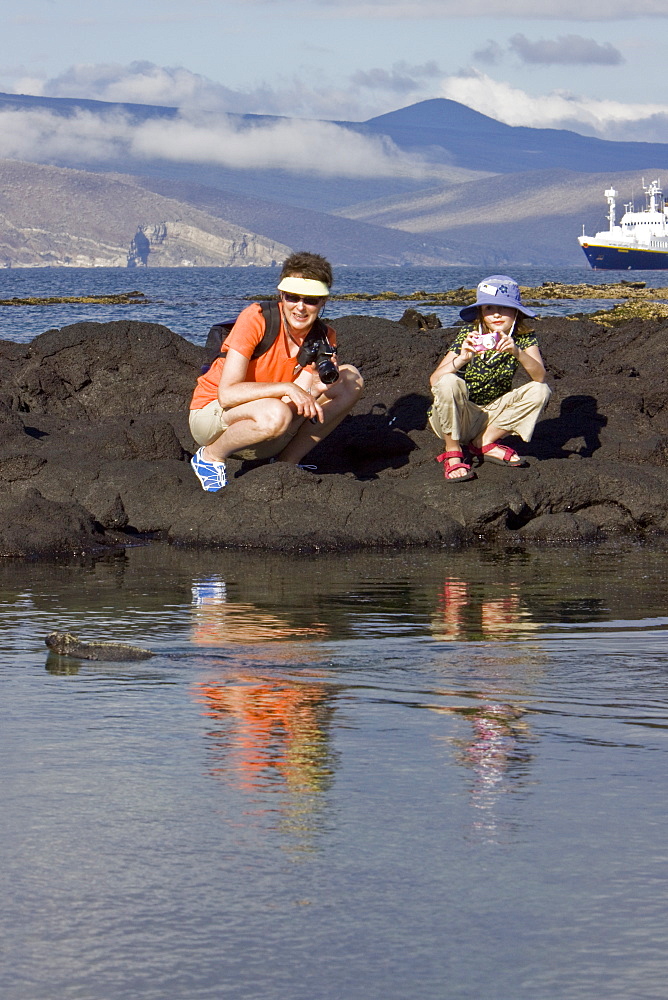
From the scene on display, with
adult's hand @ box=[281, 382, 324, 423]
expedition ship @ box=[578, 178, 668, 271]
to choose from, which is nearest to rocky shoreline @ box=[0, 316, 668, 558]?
adult's hand @ box=[281, 382, 324, 423]

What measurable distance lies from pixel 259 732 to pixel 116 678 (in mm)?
908

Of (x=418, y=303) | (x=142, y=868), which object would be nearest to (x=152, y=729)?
(x=142, y=868)

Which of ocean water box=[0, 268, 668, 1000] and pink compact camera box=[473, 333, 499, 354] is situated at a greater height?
pink compact camera box=[473, 333, 499, 354]

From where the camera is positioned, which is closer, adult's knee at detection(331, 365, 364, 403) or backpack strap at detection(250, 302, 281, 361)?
backpack strap at detection(250, 302, 281, 361)

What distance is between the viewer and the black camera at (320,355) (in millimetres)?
8250

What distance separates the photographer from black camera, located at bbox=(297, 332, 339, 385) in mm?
8250

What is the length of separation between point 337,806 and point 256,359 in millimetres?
5022

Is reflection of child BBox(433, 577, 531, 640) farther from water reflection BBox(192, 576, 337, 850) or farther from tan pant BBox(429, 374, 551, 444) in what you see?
tan pant BBox(429, 374, 551, 444)

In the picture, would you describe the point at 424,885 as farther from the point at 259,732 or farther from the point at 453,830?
the point at 259,732

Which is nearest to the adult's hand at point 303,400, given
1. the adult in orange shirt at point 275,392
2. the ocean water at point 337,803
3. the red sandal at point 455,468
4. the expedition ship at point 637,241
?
the adult in orange shirt at point 275,392

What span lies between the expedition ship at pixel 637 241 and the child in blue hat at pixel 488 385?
12359 centimetres

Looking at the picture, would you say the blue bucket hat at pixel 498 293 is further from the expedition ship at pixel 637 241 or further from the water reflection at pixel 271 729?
the expedition ship at pixel 637 241

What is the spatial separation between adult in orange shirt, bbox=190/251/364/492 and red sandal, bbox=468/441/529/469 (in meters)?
0.99

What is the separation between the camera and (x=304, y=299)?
8.02 meters
